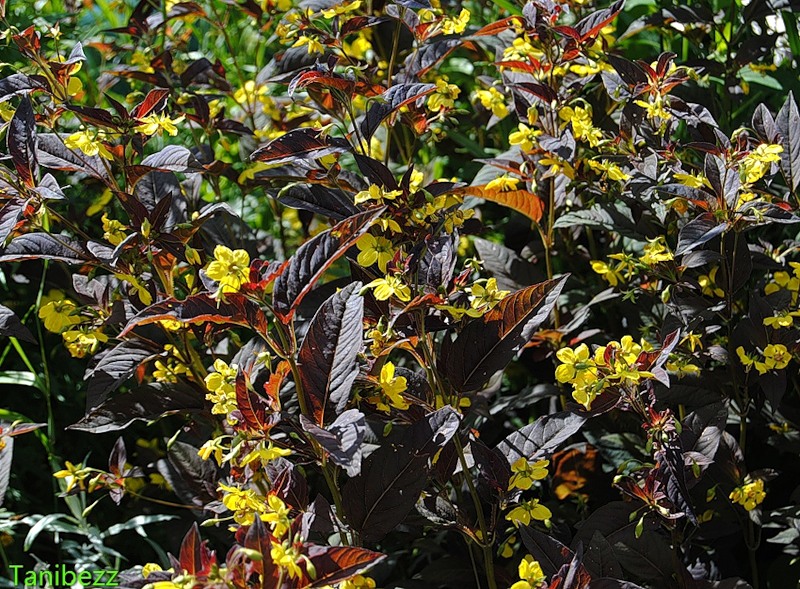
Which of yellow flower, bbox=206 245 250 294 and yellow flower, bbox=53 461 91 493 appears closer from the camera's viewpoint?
yellow flower, bbox=206 245 250 294

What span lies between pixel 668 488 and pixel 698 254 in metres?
0.42

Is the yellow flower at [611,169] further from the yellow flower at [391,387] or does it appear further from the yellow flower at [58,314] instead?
the yellow flower at [58,314]

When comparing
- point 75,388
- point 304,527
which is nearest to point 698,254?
point 304,527

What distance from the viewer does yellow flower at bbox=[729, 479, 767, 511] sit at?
4.65 feet

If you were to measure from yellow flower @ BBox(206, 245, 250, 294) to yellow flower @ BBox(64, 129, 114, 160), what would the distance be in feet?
1.32

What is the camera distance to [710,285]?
1539mm

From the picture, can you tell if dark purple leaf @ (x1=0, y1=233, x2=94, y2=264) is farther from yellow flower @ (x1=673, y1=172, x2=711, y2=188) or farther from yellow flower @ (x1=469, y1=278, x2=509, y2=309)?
yellow flower @ (x1=673, y1=172, x2=711, y2=188)

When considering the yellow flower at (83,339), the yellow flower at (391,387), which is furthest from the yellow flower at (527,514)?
the yellow flower at (83,339)

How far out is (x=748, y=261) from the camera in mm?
1446

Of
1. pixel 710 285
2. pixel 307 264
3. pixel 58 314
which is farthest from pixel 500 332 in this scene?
pixel 58 314

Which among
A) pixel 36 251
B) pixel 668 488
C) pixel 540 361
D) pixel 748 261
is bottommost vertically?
pixel 540 361

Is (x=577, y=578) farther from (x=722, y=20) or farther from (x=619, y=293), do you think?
(x=722, y=20)

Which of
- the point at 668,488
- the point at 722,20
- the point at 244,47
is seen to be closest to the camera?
the point at 668,488

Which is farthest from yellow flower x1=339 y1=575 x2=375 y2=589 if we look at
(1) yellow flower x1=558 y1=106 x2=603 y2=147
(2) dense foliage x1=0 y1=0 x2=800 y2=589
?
(1) yellow flower x1=558 y1=106 x2=603 y2=147
